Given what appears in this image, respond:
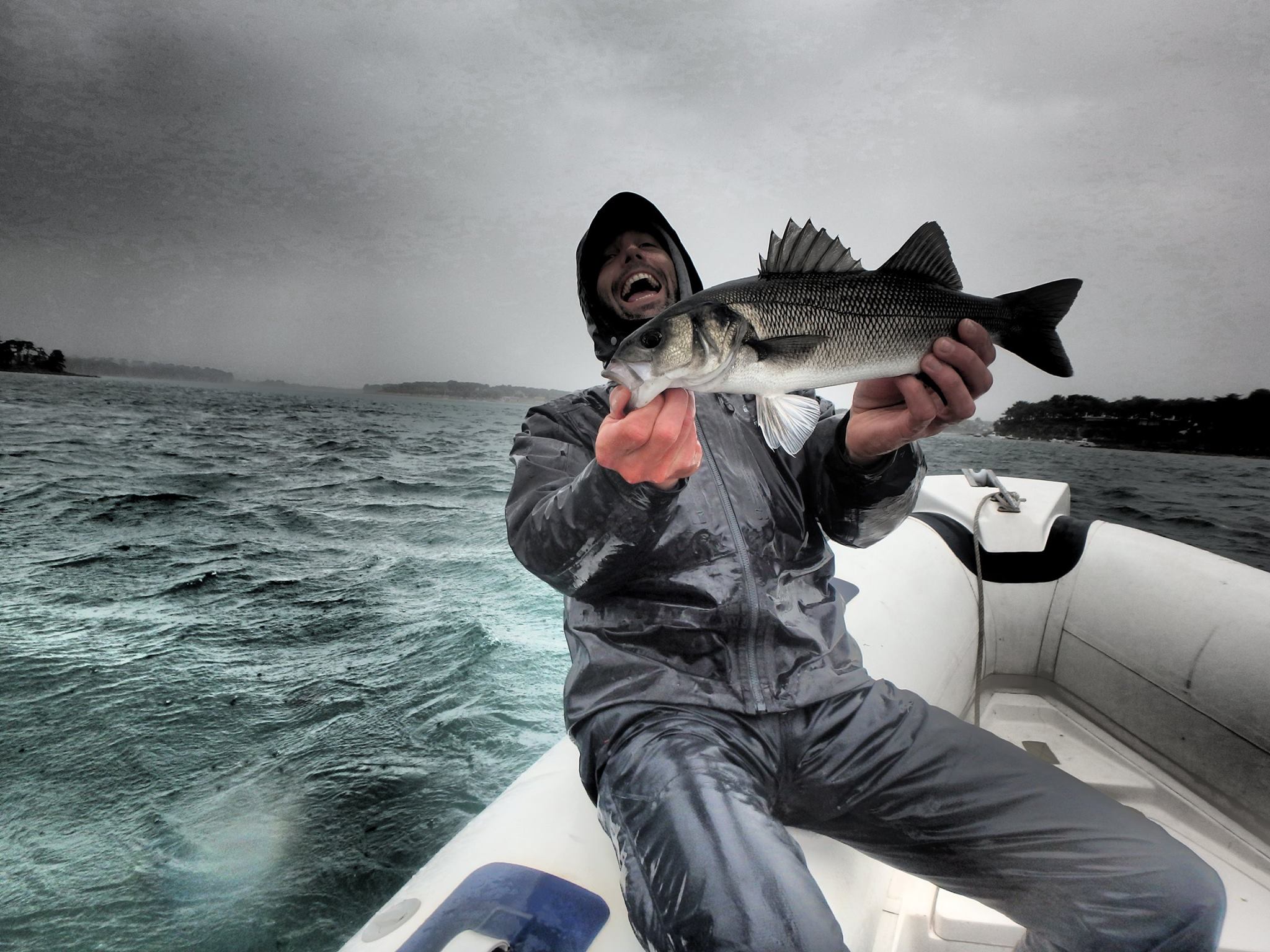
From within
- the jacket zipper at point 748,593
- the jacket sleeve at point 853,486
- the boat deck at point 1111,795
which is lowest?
the boat deck at point 1111,795

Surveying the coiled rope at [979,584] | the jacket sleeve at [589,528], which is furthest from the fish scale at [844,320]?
the coiled rope at [979,584]

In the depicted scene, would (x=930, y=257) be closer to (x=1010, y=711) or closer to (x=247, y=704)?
(x=1010, y=711)

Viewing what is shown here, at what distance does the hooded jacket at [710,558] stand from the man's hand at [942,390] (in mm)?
211

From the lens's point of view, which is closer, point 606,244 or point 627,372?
point 627,372

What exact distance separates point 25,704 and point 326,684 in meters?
2.06

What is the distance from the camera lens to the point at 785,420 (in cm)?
204

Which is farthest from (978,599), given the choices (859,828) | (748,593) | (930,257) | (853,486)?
(930,257)

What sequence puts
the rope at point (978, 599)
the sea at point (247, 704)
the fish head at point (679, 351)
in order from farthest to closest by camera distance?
1. the rope at point (978, 599)
2. the sea at point (247, 704)
3. the fish head at point (679, 351)

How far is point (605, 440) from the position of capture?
73.5 inches

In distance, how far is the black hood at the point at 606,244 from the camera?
350 cm

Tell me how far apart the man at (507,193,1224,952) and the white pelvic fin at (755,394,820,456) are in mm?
239

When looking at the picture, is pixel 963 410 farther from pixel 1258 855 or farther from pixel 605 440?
pixel 1258 855

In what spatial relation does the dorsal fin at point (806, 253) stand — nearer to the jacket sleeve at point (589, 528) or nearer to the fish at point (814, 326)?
the fish at point (814, 326)

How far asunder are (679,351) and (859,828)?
1.72 m
